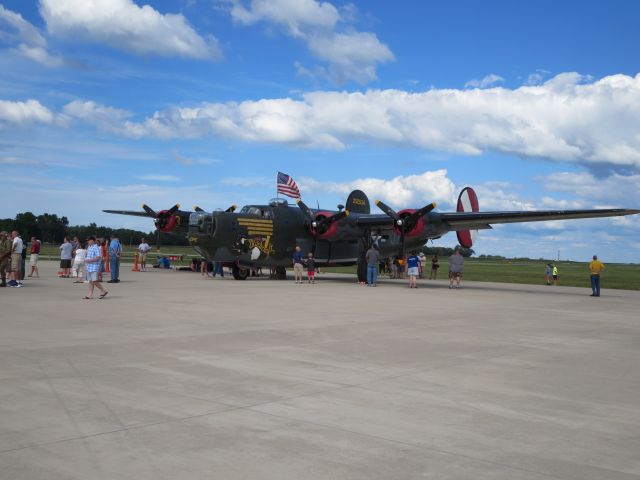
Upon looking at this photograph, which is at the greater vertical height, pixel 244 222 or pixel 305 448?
pixel 244 222

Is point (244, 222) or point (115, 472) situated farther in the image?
point (244, 222)

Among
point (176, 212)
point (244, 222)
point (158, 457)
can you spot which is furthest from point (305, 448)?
point (176, 212)

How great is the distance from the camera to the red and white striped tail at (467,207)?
118 ft

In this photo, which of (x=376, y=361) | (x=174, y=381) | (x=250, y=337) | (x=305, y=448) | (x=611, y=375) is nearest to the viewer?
(x=305, y=448)

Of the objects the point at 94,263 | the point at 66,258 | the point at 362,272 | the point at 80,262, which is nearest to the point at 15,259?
the point at 80,262

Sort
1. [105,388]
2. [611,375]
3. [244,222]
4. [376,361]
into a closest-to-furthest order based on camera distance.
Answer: [105,388] < [611,375] < [376,361] < [244,222]

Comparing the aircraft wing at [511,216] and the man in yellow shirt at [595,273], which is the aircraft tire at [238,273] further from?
the man in yellow shirt at [595,273]

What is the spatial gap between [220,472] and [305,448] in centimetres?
79

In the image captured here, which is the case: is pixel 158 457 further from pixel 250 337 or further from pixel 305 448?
pixel 250 337

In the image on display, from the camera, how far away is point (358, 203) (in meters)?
35.3

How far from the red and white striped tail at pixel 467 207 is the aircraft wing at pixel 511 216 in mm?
4184

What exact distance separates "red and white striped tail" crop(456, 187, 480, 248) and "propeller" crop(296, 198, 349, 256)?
8740mm

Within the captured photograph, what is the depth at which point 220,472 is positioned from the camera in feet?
14.1

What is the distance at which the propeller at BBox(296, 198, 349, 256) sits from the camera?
30172mm
